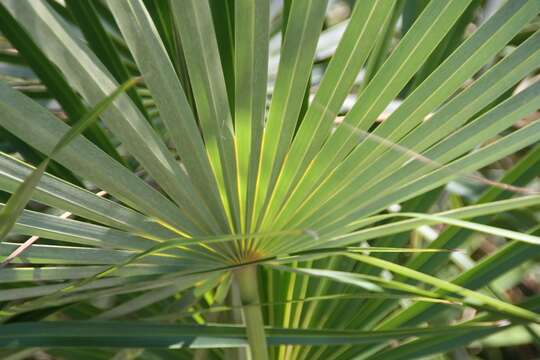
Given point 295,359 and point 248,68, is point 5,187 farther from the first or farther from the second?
point 295,359

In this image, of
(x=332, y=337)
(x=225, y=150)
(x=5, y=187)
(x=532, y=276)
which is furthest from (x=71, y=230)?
(x=532, y=276)

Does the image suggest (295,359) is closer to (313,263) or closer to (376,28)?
(313,263)

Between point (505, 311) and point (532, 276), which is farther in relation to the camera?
point (532, 276)

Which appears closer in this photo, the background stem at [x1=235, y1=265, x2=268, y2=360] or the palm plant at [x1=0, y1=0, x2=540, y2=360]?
the palm plant at [x1=0, y1=0, x2=540, y2=360]

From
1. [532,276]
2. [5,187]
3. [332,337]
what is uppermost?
[532,276]

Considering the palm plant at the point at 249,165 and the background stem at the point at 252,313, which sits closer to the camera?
the palm plant at the point at 249,165

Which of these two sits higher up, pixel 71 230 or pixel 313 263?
pixel 313 263

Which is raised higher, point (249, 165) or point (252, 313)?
point (249, 165)

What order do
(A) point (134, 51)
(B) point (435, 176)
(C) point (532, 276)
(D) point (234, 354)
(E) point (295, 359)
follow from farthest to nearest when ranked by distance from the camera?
(C) point (532, 276) → (E) point (295, 359) → (D) point (234, 354) → (B) point (435, 176) → (A) point (134, 51)

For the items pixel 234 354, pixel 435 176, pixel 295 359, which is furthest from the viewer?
pixel 295 359
